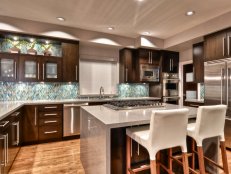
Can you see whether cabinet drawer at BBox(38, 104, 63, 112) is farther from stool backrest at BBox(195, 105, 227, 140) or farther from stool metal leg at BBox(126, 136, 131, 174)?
stool backrest at BBox(195, 105, 227, 140)

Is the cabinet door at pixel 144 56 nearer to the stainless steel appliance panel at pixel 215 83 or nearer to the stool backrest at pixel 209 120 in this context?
the stainless steel appliance panel at pixel 215 83

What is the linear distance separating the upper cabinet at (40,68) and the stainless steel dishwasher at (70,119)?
2.56ft

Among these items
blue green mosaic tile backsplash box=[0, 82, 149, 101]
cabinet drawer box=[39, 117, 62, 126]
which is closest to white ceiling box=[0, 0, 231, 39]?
blue green mosaic tile backsplash box=[0, 82, 149, 101]

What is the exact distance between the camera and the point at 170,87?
4902 millimetres

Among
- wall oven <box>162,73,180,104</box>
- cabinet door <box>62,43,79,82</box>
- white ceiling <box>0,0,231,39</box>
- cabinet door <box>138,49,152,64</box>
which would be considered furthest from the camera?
wall oven <box>162,73,180,104</box>

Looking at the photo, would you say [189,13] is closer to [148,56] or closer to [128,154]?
[148,56]

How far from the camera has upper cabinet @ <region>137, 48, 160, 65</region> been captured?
14.9ft

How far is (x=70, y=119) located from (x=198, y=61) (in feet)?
12.1

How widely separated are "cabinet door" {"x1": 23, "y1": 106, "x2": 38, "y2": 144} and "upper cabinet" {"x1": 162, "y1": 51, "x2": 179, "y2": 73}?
3934 millimetres

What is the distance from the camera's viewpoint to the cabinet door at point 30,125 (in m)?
3.21

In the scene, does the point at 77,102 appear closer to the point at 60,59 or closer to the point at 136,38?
the point at 60,59

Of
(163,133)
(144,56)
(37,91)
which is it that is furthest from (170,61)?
(37,91)

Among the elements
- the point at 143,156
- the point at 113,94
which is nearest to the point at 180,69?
the point at 113,94

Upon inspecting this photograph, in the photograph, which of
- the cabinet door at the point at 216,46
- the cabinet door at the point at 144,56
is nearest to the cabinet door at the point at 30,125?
the cabinet door at the point at 144,56
